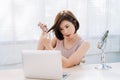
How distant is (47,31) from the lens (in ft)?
6.62

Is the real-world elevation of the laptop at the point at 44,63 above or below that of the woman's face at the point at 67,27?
below

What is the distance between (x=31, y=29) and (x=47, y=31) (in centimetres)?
72

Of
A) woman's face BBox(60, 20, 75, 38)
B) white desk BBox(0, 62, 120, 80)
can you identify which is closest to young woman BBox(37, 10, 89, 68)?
woman's face BBox(60, 20, 75, 38)

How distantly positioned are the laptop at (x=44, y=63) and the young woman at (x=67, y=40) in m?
0.34

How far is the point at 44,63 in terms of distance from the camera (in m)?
1.56

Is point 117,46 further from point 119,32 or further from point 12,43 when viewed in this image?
point 12,43

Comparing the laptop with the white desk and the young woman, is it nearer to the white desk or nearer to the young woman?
the white desk

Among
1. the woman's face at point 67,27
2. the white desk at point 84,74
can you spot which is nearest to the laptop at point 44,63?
the white desk at point 84,74

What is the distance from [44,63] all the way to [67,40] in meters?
0.69

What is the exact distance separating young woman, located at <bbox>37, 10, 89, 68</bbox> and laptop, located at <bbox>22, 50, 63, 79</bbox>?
0.34 meters

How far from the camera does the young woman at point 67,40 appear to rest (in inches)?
77.3

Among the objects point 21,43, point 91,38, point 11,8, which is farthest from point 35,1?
point 91,38

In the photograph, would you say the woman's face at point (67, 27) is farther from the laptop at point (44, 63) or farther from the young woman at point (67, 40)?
the laptop at point (44, 63)

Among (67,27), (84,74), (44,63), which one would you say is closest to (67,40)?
(67,27)
